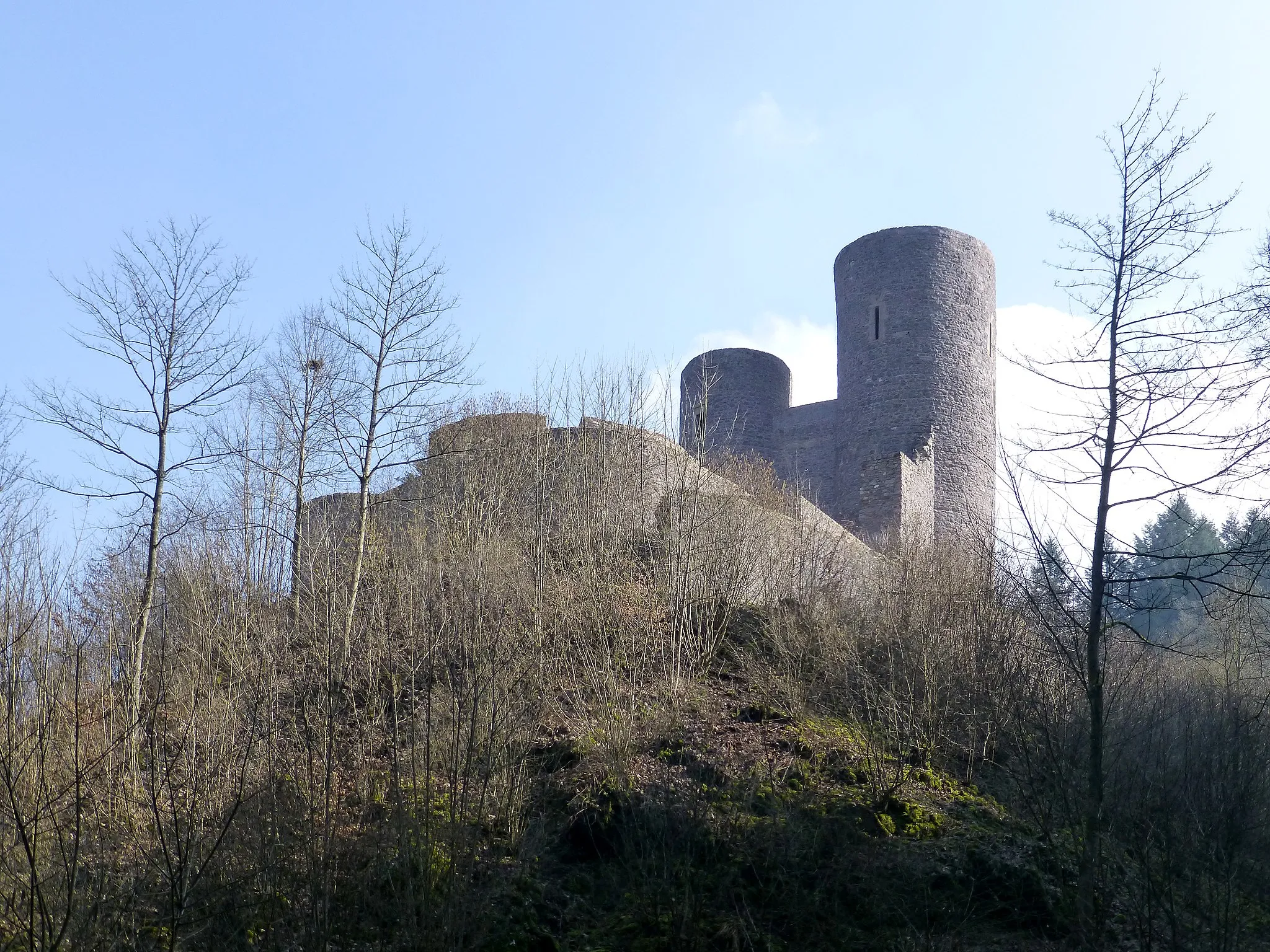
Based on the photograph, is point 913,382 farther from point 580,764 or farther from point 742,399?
point 580,764

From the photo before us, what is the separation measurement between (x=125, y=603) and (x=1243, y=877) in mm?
9632

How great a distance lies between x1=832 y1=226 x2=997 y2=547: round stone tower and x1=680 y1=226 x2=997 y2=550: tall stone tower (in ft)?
0.08

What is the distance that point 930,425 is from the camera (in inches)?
922

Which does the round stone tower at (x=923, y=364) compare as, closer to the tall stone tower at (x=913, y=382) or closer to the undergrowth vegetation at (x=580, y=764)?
the tall stone tower at (x=913, y=382)

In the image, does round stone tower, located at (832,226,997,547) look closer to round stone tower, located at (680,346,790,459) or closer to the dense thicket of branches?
round stone tower, located at (680,346,790,459)

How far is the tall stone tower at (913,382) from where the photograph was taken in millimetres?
23375

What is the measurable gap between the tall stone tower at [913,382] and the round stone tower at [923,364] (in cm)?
2

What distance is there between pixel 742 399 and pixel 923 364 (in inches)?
178

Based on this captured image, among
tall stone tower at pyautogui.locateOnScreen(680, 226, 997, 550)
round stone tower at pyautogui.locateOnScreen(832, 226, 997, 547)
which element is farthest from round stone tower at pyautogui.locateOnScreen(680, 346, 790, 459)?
round stone tower at pyautogui.locateOnScreen(832, 226, 997, 547)

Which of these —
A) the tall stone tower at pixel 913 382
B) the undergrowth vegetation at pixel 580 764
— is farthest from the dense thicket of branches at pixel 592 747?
the tall stone tower at pixel 913 382

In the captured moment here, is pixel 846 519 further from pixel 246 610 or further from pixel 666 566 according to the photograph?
pixel 246 610

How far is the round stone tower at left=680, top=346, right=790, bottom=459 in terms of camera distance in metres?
26.0

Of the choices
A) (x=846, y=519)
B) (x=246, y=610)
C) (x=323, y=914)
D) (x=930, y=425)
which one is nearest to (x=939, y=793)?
(x=323, y=914)

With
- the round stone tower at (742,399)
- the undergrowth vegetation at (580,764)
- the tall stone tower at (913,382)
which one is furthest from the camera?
the round stone tower at (742,399)
